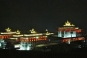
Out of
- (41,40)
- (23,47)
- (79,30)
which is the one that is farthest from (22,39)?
(79,30)

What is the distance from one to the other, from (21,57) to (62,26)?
2738cm

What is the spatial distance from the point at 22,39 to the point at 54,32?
498 inches

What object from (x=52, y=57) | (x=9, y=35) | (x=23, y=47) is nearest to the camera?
(x=52, y=57)

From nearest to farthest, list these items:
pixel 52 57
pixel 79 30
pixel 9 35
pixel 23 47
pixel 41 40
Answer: pixel 52 57 → pixel 23 47 → pixel 41 40 → pixel 9 35 → pixel 79 30

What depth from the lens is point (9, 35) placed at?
39.7 m

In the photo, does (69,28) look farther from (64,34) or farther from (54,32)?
(54,32)

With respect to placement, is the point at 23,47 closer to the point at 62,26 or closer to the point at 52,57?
the point at 62,26

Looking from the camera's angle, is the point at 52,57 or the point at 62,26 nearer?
the point at 52,57

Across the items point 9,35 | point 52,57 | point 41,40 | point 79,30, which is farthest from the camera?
point 79,30

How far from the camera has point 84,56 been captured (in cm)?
1468

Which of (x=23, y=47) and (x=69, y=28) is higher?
(x=69, y=28)

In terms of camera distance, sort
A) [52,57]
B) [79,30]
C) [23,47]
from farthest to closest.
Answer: [79,30]
[23,47]
[52,57]

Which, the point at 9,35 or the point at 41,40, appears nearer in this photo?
the point at 41,40

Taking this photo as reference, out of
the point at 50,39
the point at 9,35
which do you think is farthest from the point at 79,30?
the point at 9,35
